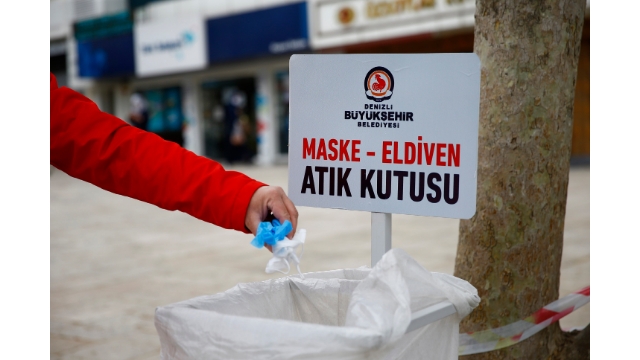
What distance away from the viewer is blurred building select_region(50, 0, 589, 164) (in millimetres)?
13375

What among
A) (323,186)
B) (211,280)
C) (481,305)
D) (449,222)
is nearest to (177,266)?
(211,280)

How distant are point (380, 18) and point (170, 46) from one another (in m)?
6.40

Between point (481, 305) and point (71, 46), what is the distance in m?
20.5

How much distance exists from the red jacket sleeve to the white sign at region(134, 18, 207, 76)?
15.4 metres

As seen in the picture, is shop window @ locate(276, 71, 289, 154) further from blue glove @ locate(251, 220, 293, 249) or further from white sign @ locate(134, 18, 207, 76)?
blue glove @ locate(251, 220, 293, 249)

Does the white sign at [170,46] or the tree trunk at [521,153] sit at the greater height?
the white sign at [170,46]

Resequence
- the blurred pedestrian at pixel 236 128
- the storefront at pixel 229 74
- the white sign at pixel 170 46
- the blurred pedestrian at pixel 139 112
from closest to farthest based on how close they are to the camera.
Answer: the storefront at pixel 229 74
the white sign at pixel 170 46
the blurred pedestrian at pixel 236 128
the blurred pedestrian at pixel 139 112

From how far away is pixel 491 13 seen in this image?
99.3 inches

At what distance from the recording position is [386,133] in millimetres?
1903

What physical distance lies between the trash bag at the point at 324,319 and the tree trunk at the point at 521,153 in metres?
0.77

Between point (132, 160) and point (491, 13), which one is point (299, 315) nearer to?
point (132, 160)

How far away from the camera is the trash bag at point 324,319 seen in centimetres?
146

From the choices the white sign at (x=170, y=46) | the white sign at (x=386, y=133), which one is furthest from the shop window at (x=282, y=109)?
the white sign at (x=386, y=133)

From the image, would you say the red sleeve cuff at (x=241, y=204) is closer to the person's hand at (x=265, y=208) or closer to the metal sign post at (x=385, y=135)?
the person's hand at (x=265, y=208)
